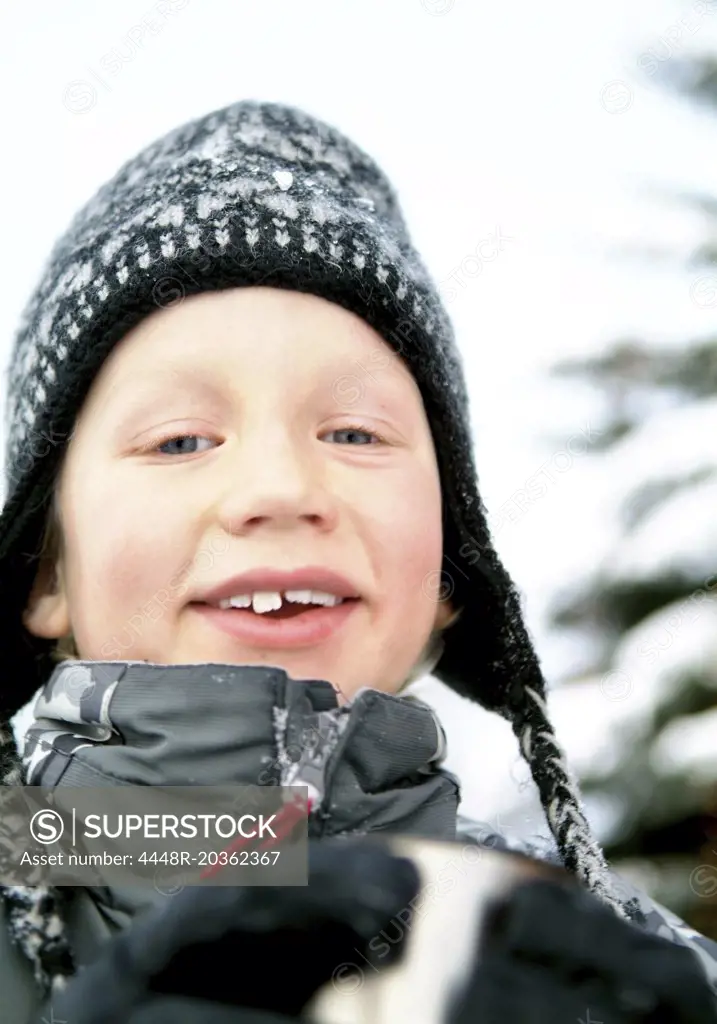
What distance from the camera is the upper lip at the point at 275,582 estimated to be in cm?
102

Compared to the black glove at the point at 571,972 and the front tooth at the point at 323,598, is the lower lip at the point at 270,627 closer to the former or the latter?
the front tooth at the point at 323,598

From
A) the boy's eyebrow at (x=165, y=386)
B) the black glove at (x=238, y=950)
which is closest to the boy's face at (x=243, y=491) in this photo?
the boy's eyebrow at (x=165, y=386)

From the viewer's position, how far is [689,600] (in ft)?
9.89

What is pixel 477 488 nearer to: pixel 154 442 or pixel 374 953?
pixel 154 442

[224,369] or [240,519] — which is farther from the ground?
[224,369]

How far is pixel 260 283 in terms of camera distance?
1.15 m

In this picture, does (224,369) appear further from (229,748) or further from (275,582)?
(229,748)

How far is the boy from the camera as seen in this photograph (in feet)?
3.15

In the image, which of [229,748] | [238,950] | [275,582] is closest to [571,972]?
[238,950]

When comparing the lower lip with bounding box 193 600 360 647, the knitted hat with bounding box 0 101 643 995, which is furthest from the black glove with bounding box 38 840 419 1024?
the knitted hat with bounding box 0 101 643 995

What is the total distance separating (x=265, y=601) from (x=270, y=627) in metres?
0.03

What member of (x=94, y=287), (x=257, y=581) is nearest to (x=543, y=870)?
(x=257, y=581)

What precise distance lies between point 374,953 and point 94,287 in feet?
2.69

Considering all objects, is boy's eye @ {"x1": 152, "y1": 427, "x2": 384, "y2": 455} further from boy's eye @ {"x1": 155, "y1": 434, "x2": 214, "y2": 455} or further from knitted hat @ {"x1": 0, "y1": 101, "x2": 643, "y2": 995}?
knitted hat @ {"x1": 0, "y1": 101, "x2": 643, "y2": 995}
